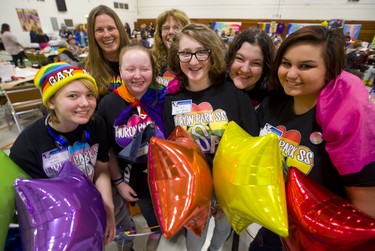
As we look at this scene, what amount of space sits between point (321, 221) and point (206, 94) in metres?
0.87

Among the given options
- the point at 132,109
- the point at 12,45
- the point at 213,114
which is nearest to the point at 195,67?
the point at 213,114

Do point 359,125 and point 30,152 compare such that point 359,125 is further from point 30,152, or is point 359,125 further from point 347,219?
point 30,152

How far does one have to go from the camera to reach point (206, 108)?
49.4 inches

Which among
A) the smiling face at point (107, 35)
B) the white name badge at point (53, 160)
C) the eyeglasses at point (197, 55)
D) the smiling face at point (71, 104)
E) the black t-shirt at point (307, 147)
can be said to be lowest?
the white name badge at point (53, 160)

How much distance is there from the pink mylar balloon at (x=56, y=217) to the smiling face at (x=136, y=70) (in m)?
0.71

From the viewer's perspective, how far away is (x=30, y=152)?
38.5 inches

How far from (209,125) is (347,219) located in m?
0.75

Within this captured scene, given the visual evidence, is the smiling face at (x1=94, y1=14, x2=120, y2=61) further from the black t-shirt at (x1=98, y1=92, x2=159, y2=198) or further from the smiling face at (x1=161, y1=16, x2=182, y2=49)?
the black t-shirt at (x1=98, y1=92, x2=159, y2=198)

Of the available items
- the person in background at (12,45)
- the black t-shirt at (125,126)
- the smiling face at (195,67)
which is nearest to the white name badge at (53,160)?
the black t-shirt at (125,126)

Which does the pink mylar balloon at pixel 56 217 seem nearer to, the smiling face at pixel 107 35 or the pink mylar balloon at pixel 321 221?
the pink mylar balloon at pixel 321 221

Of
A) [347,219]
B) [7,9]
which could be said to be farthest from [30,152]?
[7,9]

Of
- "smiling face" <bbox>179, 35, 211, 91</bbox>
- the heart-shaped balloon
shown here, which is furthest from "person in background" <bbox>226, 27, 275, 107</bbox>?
the heart-shaped balloon

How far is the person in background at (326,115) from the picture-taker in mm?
736

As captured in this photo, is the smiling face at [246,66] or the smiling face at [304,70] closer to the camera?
the smiling face at [304,70]
